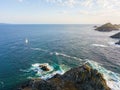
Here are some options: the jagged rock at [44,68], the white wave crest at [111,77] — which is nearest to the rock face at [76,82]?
the white wave crest at [111,77]

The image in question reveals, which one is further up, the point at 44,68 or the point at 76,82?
the point at 76,82

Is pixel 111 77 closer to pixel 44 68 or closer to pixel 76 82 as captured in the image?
pixel 76 82

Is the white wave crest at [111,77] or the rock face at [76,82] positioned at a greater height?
the rock face at [76,82]

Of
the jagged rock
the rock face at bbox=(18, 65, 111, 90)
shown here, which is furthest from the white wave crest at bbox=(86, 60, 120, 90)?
the jagged rock

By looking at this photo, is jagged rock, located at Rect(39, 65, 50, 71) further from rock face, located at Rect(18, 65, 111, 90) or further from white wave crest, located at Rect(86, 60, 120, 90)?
white wave crest, located at Rect(86, 60, 120, 90)

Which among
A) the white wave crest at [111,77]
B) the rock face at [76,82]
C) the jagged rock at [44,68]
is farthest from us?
the jagged rock at [44,68]

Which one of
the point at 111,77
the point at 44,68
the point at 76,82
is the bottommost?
the point at 111,77

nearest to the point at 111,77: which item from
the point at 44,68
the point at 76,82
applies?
the point at 76,82

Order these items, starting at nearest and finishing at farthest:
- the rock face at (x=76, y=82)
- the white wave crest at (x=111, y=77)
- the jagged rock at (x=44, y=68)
→ the rock face at (x=76, y=82) < the white wave crest at (x=111, y=77) < the jagged rock at (x=44, y=68)

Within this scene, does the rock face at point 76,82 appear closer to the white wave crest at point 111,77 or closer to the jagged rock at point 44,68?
the white wave crest at point 111,77
